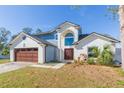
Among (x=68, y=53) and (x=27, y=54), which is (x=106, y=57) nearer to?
(x=68, y=53)

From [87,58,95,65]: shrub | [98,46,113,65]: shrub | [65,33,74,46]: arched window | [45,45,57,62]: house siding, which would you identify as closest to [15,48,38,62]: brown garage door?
[45,45,57,62]: house siding

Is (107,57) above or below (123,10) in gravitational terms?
below

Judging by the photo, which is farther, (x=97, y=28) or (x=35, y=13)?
(x=97, y=28)

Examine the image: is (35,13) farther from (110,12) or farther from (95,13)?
(110,12)

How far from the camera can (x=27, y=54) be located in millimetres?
16125

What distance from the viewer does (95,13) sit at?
1602cm

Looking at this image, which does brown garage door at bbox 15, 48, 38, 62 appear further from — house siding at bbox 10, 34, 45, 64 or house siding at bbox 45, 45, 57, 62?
house siding at bbox 45, 45, 57, 62

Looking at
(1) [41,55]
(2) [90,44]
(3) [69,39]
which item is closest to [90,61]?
(2) [90,44]

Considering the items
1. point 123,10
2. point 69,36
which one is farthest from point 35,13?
point 123,10

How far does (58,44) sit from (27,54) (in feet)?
11.9

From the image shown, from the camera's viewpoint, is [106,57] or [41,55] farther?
[41,55]

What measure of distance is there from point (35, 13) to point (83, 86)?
11203 mm

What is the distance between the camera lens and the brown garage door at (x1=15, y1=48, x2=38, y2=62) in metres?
15.7
